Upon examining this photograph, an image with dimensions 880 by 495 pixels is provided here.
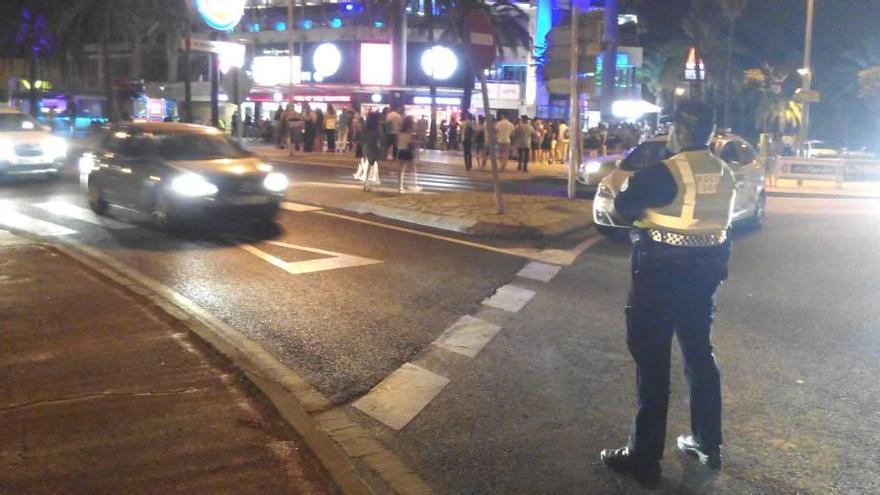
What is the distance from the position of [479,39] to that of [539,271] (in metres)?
4.36

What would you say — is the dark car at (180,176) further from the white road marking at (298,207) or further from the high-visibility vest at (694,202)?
the high-visibility vest at (694,202)

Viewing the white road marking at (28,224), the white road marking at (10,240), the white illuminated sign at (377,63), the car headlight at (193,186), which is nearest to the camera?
the white road marking at (10,240)

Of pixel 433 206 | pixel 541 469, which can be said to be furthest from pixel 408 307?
pixel 433 206

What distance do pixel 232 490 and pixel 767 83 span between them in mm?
57526

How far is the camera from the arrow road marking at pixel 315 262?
10164 millimetres

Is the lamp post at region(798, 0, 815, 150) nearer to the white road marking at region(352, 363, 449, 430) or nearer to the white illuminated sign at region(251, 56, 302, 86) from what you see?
the white road marking at region(352, 363, 449, 430)

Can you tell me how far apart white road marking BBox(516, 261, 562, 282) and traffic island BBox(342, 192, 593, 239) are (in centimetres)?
225

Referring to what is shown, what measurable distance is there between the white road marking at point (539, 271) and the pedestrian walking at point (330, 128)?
82.5ft

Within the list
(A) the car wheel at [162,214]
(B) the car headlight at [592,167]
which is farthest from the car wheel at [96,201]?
(B) the car headlight at [592,167]

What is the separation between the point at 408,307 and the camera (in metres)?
8.44

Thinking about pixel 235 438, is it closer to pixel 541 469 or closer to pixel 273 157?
pixel 541 469

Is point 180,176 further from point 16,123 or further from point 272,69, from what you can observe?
point 272,69

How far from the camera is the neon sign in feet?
67.5

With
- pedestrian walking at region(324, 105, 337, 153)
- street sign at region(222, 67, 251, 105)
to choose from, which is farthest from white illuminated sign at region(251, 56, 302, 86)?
street sign at region(222, 67, 251, 105)
